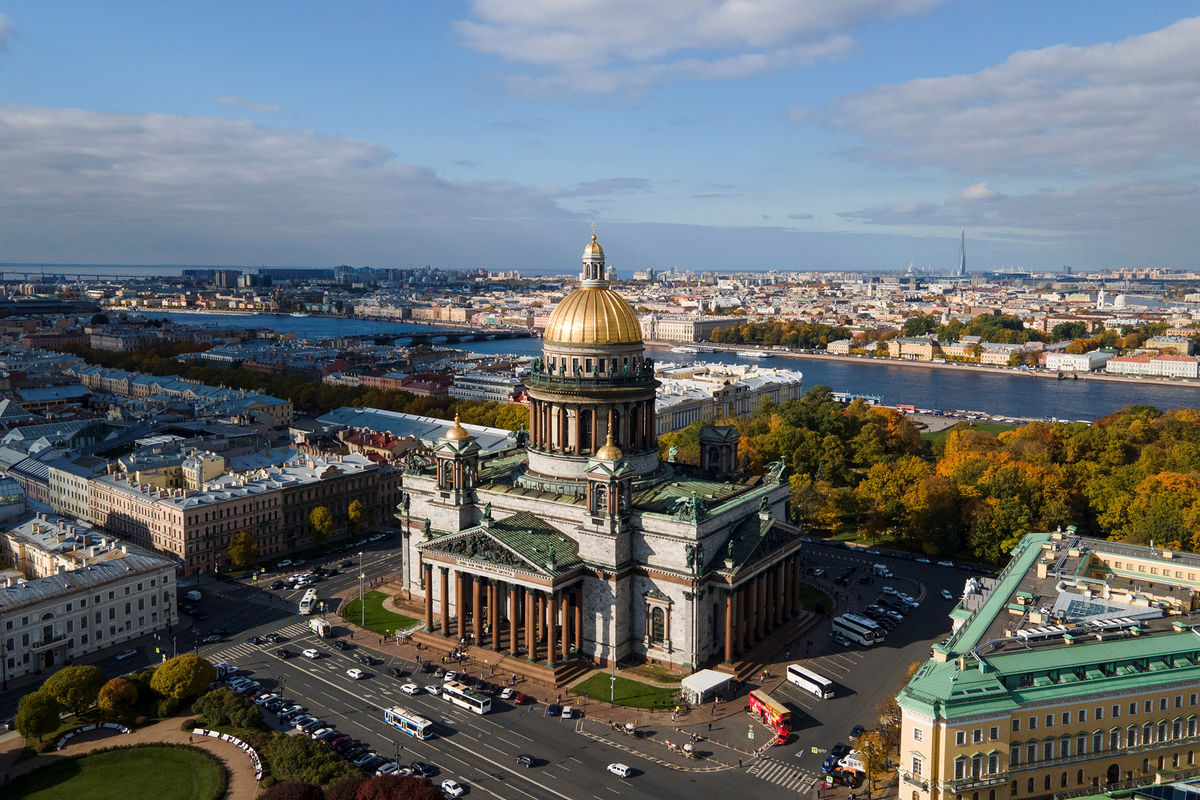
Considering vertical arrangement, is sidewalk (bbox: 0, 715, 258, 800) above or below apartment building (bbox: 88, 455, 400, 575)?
below

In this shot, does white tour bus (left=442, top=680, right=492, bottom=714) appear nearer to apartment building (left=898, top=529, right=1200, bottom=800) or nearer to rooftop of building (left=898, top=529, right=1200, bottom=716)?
apartment building (left=898, top=529, right=1200, bottom=800)

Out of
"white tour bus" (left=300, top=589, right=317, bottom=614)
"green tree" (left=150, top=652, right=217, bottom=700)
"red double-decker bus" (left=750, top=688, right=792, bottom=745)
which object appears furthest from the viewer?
"white tour bus" (left=300, top=589, right=317, bottom=614)

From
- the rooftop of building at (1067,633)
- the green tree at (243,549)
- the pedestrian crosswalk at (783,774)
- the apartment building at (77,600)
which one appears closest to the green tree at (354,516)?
the green tree at (243,549)

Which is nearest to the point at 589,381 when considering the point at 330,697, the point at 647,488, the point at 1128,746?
the point at 647,488

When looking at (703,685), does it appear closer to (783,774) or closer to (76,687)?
(783,774)

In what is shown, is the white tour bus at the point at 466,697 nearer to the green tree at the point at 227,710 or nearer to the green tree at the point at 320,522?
Result: the green tree at the point at 227,710

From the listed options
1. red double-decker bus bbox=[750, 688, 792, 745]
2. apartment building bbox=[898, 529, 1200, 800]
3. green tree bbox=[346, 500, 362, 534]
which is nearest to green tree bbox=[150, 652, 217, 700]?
red double-decker bus bbox=[750, 688, 792, 745]

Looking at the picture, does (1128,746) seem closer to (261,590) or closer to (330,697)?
(330,697)

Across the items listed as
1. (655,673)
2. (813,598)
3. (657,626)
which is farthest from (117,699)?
(813,598)
